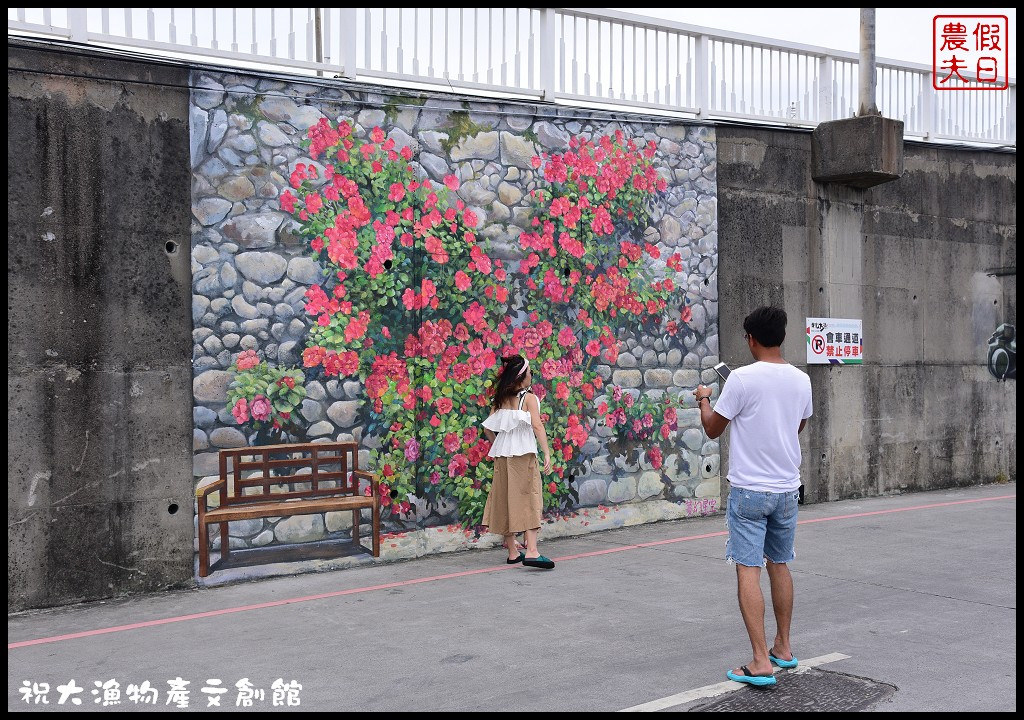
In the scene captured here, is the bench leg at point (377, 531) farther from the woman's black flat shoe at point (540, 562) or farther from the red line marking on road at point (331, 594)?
the woman's black flat shoe at point (540, 562)

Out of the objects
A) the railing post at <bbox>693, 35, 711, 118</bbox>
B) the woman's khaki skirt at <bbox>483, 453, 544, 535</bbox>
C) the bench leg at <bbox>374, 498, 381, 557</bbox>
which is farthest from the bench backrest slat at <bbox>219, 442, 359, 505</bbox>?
the railing post at <bbox>693, 35, 711, 118</bbox>

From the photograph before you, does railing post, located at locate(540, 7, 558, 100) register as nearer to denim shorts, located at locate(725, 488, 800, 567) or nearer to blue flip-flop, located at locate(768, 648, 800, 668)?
denim shorts, located at locate(725, 488, 800, 567)

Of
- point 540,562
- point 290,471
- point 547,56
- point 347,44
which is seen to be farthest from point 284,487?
point 547,56

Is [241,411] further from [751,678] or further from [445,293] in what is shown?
[751,678]

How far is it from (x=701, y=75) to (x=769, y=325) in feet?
21.1

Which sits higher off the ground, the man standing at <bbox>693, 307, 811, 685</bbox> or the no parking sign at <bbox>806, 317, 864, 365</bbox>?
the no parking sign at <bbox>806, 317, 864, 365</bbox>

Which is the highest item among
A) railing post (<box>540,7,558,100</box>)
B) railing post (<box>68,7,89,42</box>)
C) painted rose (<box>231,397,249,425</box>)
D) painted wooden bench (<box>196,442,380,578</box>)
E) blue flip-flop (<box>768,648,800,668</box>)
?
railing post (<box>540,7,558,100</box>)

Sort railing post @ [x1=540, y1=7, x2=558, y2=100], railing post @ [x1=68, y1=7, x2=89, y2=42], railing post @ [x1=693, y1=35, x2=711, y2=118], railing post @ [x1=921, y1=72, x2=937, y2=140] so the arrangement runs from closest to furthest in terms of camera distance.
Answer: railing post @ [x1=68, y1=7, x2=89, y2=42] < railing post @ [x1=540, y1=7, x2=558, y2=100] < railing post @ [x1=693, y1=35, x2=711, y2=118] < railing post @ [x1=921, y1=72, x2=937, y2=140]

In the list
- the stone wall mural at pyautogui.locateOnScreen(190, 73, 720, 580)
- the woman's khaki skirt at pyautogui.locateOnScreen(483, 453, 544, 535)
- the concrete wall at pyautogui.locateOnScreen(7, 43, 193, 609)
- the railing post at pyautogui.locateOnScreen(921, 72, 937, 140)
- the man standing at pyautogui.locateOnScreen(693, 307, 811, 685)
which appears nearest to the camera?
the man standing at pyautogui.locateOnScreen(693, 307, 811, 685)

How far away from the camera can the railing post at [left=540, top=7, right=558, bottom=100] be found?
9.38 m

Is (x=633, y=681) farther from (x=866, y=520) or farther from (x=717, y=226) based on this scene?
(x=717, y=226)

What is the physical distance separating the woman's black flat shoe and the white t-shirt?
3.17m

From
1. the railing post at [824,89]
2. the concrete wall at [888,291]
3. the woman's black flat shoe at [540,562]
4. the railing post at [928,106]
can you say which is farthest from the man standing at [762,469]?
the railing post at [928,106]

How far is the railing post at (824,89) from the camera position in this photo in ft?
37.9
